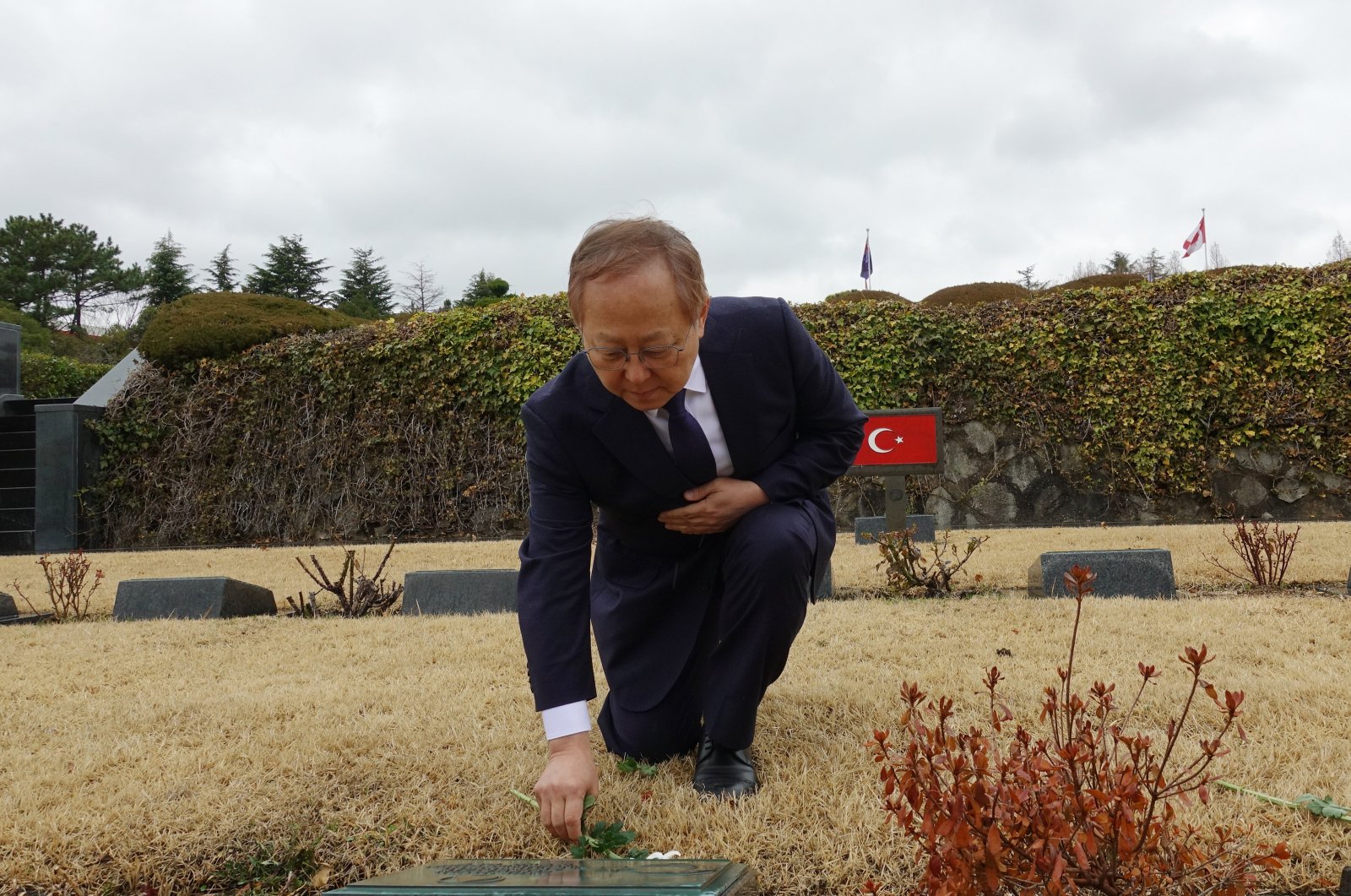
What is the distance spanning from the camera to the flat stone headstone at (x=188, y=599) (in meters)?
4.93

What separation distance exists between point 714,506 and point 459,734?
3.58 feet

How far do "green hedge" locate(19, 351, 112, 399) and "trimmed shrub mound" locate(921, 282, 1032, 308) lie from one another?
44.5 ft

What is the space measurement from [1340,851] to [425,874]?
1.70 m

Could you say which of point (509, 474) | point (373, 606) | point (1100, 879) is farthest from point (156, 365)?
point (1100, 879)

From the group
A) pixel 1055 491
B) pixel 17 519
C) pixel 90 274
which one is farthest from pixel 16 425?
pixel 90 274

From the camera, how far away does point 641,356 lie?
1.88 m

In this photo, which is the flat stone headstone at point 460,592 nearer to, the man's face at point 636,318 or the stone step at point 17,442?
Result: the man's face at point 636,318

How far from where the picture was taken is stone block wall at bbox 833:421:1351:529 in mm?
9148

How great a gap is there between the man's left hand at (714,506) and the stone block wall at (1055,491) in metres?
7.02

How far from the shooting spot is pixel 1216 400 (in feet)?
29.8

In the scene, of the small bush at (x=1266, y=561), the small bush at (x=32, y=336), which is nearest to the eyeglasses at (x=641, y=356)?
the small bush at (x=1266, y=561)

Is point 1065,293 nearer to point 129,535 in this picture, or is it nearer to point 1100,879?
point 1100,879

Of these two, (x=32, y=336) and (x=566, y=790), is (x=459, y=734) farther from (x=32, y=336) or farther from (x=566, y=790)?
(x=32, y=336)

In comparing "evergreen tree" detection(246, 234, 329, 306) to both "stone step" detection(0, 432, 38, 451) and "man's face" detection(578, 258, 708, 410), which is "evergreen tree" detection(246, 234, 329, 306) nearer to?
"stone step" detection(0, 432, 38, 451)
